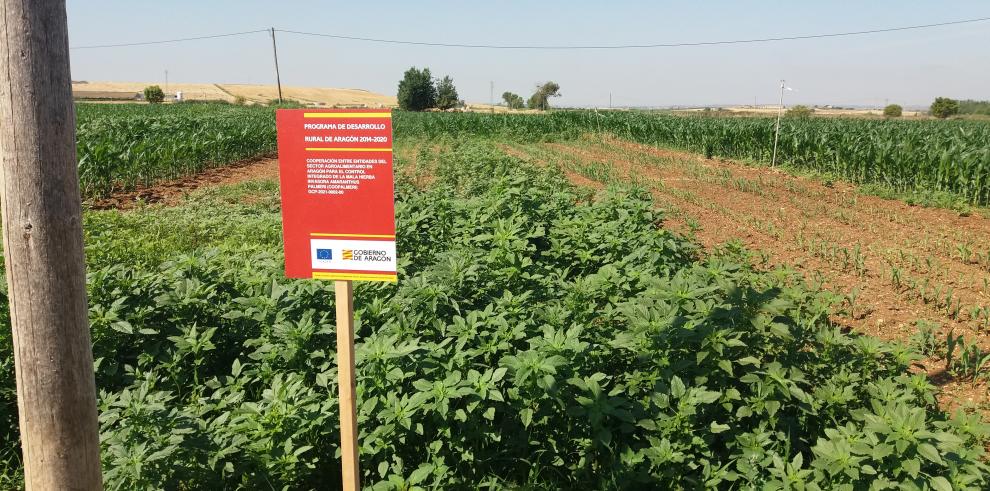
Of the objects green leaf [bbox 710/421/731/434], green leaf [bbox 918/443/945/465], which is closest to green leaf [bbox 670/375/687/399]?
green leaf [bbox 710/421/731/434]

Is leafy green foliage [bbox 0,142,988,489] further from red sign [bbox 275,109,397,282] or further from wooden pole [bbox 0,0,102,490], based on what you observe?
red sign [bbox 275,109,397,282]

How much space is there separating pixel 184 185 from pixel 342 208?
513 inches

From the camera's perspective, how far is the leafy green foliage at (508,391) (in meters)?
2.81

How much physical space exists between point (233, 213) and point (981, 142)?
17522mm

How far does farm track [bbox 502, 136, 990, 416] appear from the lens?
5984 mm

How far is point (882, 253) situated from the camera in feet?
26.6

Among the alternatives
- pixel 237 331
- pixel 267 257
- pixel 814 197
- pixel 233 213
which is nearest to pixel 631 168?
pixel 814 197

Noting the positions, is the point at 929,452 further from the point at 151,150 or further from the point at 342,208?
the point at 151,150

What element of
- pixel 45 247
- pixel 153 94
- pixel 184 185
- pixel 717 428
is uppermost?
pixel 153 94

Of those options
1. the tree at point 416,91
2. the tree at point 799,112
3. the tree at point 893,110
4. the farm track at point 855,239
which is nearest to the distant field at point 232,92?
the tree at point 416,91

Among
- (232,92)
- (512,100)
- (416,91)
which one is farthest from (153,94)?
(512,100)

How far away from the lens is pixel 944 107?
218ft

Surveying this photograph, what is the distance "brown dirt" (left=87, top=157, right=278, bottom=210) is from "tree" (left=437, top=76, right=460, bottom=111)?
68047 millimetres

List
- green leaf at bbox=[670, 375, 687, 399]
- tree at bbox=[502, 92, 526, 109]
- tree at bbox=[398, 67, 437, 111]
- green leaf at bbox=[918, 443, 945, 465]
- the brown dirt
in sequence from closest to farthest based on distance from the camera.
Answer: green leaf at bbox=[918, 443, 945, 465] → green leaf at bbox=[670, 375, 687, 399] → the brown dirt → tree at bbox=[398, 67, 437, 111] → tree at bbox=[502, 92, 526, 109]
